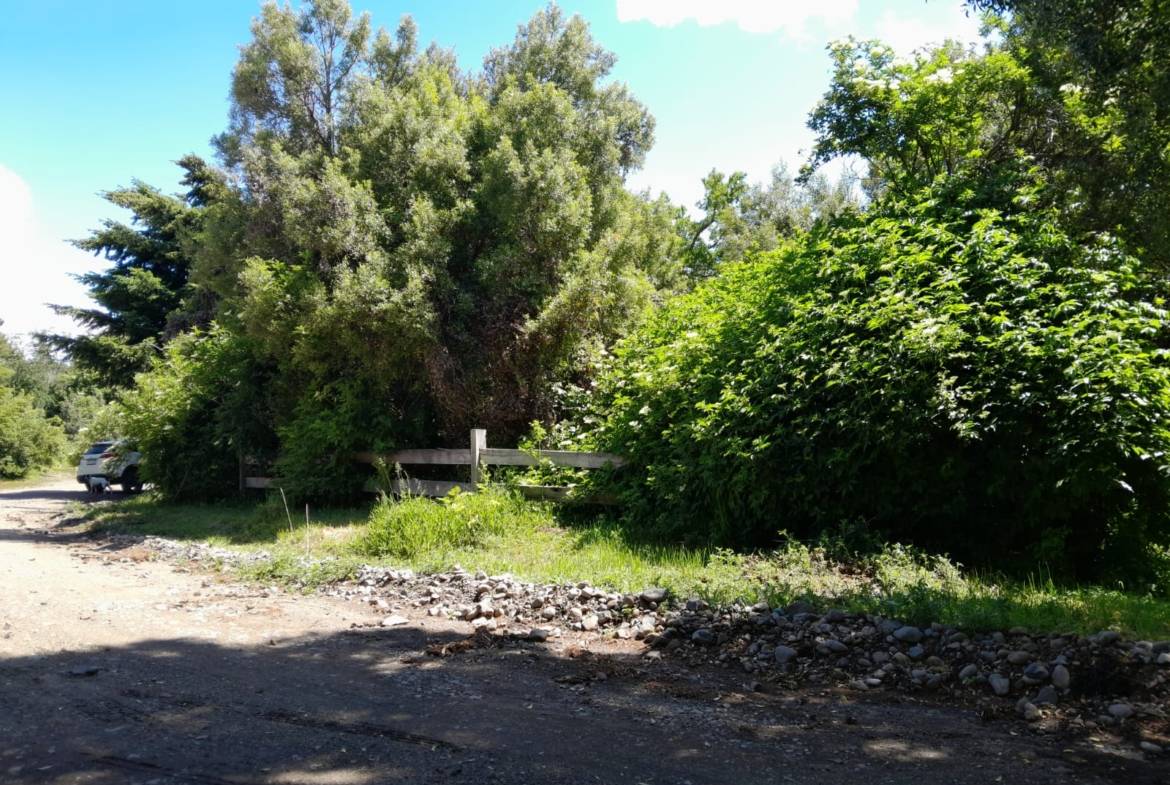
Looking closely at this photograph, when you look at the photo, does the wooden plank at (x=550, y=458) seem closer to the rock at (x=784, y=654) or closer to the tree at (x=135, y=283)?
the rock at (x=784, y=654)

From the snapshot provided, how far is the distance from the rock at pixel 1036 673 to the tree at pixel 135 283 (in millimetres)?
33231

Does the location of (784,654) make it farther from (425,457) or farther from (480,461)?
(425,457)

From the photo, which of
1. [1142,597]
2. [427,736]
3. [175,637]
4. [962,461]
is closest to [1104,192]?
[962,461]

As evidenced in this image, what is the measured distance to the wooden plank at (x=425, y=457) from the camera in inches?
500

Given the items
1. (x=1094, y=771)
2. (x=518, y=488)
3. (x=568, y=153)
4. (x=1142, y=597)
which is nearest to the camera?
(x=1094, y=771)

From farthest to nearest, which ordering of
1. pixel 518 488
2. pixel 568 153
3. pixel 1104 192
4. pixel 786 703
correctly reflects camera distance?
pixel 568 153
pixel 518 488
pixel 1104 192
pixel 786 703

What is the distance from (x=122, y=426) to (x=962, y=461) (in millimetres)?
19335

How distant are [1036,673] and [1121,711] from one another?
0.51 metres

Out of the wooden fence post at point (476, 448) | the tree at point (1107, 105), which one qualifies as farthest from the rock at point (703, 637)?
the wooden fence post at point (476, 448)

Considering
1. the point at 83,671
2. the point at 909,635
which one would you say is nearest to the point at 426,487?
the point at 83,671

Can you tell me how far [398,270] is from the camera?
1430 centimetres

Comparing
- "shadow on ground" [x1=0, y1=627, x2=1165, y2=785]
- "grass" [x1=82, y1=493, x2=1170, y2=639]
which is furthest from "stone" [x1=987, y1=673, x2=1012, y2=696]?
"grass" [x1=82, y1=493, x2=1170, y2=639]

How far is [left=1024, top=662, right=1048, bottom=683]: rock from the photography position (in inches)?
194

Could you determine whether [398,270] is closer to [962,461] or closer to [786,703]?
[962,461]
